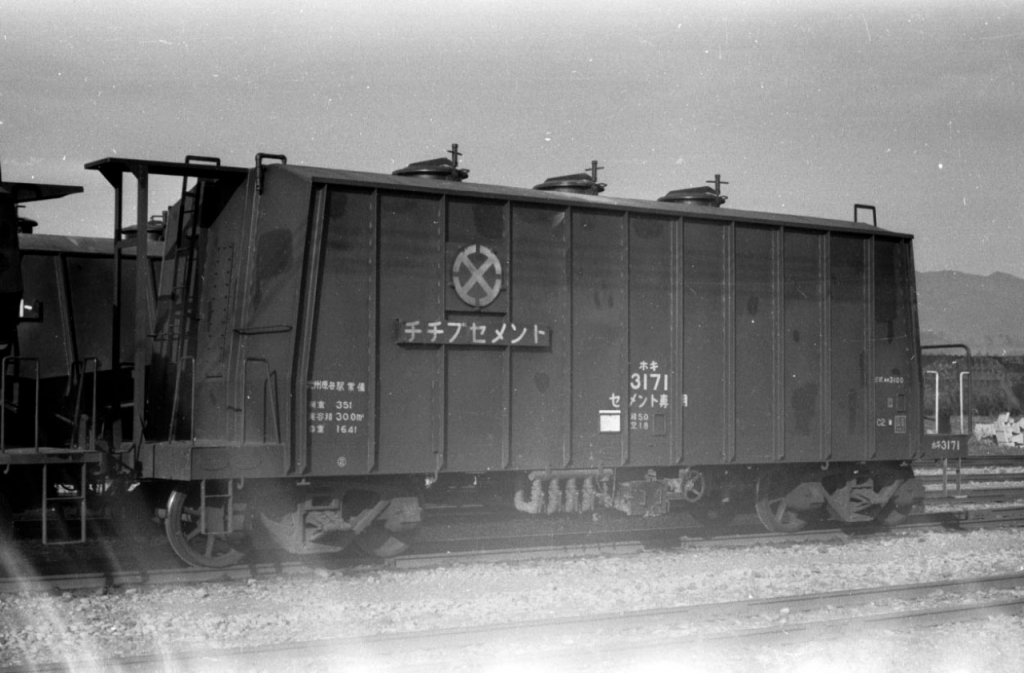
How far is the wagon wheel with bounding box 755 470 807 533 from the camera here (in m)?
13.7

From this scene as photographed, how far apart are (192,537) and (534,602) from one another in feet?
11.1

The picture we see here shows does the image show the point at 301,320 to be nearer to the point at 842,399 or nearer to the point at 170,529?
the point at 170,529

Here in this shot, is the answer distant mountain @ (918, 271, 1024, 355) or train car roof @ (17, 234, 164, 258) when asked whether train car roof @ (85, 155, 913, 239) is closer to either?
train car roof @ (17, 234, 164, 258)

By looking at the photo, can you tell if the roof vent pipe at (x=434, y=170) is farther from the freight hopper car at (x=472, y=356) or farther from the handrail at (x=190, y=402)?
the handrail at (x=190, y=402)

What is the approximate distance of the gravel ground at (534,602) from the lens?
24.1 ft

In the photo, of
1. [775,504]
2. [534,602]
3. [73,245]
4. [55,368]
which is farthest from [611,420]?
[73,245]

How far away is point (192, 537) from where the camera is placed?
1048cm

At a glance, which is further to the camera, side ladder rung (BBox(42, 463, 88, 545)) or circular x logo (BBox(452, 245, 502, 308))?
circular x logo (BBox(452, 245, 502, 308))

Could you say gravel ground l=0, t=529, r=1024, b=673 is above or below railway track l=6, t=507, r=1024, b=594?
below

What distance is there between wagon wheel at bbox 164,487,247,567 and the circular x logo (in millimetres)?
3214

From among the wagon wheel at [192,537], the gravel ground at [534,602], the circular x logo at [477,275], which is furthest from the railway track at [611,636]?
the circular x logo at [477,275]

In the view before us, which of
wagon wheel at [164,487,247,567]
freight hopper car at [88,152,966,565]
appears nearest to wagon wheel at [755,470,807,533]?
freight hopper car at [88,152,966,565]

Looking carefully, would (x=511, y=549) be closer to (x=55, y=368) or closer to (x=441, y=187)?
(x=441, y=187)

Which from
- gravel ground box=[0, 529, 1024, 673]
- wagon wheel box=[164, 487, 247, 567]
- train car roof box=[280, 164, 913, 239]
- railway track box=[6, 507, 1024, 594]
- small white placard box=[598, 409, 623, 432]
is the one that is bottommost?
gravel ground box=[0, 529, 1024, 673]
